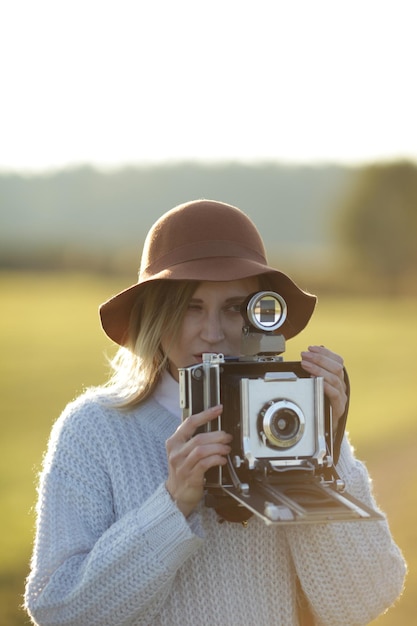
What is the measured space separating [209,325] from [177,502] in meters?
0.69

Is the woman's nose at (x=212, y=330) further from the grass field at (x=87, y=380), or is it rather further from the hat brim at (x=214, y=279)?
the grass field at (x=87, y=380)

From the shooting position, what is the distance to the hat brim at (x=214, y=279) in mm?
3939

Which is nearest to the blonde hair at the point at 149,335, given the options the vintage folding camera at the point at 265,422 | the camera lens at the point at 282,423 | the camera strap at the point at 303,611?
the vintage folding camera at the point at 265,422

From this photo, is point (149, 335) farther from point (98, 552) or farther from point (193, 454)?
point (98, 552)

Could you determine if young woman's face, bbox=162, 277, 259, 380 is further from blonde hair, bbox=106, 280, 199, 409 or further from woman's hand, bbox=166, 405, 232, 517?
woman's hand, bbox=166, 405, 232, 517

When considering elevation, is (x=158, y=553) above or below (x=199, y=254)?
below

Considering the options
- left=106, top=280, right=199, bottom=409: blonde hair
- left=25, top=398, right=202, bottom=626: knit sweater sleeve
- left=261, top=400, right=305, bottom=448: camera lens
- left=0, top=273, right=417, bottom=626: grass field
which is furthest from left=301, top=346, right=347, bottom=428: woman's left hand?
left=0, top=273, right=417, bottom=626: grass field

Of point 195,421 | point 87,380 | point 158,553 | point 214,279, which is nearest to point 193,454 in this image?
point 195,421

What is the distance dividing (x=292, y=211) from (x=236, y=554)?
62.4m

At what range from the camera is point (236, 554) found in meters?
3.91

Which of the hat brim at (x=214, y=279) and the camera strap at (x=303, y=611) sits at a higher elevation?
the hat brim at (x=214, y=279)

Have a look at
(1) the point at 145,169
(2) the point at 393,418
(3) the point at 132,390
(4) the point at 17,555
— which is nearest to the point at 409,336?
(2) the point at 393,418

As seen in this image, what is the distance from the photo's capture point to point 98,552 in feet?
11.9

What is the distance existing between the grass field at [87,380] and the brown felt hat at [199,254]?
0.87m
